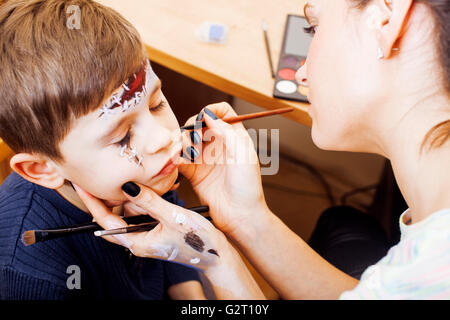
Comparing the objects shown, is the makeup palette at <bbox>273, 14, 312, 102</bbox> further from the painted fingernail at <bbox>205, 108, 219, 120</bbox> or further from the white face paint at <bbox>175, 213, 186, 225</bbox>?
the white face paint at <bbox>175, 213, 186, 225</bbox>

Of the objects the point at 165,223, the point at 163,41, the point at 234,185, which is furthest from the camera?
the point at 163,41

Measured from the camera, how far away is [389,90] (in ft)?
1.92

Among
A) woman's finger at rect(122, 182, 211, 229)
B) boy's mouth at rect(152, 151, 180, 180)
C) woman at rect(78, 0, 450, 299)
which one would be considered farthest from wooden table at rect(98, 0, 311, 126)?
woman's finger at rect(122, 182, 211, 229)

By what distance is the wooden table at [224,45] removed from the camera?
34.9 inches

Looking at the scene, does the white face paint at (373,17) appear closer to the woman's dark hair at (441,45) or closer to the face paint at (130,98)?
the woman's dark hair at (441,45)

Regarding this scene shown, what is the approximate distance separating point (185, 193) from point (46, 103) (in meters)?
0.87

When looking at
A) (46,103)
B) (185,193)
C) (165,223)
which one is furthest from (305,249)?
(185,193)

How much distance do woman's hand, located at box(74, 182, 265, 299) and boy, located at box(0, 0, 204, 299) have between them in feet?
0.15

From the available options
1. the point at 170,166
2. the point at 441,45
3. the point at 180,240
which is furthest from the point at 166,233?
the point at 441,45

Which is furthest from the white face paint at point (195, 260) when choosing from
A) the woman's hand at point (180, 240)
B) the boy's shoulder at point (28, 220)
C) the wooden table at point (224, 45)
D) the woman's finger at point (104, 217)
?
the wooden table at point (224, 45)

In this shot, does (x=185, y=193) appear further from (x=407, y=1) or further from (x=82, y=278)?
(x=407, y=1)

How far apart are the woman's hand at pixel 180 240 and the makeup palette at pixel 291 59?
34cm

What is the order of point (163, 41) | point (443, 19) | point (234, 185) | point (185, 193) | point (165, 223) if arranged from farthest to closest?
point (185, 193)
point (163, 41)
point (234, 185)
point (165, 223)
point (443, 19)

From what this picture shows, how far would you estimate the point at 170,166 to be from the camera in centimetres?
74
